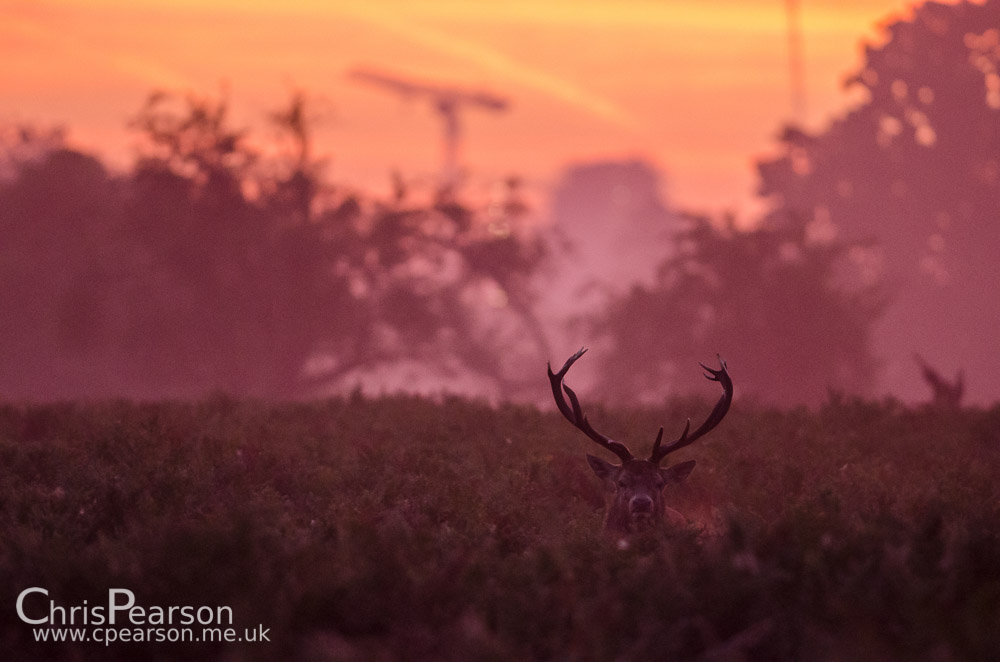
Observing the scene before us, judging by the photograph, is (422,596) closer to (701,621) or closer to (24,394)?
(701,621)

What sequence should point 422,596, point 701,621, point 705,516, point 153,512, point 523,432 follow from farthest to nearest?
point 523,432
point 705,516
point 153,512
point 422,596
point 701,621

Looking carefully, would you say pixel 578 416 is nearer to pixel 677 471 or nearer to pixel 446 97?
pixel 677 471

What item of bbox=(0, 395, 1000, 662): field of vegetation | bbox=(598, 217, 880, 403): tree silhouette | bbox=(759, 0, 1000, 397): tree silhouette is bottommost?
bbox=(0, 395, 1000, 662): field of vegetation

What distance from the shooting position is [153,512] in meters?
9.77

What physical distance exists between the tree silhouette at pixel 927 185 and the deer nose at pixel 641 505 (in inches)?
1549

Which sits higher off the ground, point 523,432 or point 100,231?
point 100,231

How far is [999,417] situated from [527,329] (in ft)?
93.1

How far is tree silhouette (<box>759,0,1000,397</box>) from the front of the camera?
157 ft

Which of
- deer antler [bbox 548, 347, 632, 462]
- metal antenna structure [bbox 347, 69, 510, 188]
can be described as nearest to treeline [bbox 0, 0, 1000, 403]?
deer antler [bbox 548, 347, 632, 462]

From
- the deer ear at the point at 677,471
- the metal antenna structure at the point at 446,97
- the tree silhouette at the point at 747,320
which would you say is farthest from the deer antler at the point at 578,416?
the metal antenna structure at the point at 446,97

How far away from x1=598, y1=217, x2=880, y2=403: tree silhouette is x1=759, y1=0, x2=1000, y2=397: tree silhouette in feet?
22.1

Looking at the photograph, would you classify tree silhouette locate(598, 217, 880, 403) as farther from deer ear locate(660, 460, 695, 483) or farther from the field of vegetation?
deer ear locate(660, 460, 695, 483)

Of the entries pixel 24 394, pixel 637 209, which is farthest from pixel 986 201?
pixel 637 209

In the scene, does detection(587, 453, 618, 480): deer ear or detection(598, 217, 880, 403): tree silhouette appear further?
detection(598, 217, 880, 403): tree silhouette
